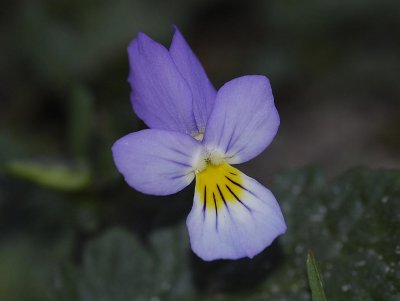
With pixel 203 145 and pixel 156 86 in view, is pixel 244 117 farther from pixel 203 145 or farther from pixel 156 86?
pixel 156 86

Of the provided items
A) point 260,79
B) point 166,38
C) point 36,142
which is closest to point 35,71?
point 36,142

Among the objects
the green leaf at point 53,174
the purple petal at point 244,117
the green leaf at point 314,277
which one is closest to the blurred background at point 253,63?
the green leaf at point 53,174

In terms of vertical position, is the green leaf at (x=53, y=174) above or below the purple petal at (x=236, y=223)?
below

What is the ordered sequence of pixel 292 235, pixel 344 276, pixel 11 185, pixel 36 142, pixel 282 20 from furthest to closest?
1. pixel 282 20
2. pixel 36 142
3. pixel 11 185
4. pixel 292 235
5. pixel 344 276

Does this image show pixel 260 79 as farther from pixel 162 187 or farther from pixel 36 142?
pixel 36 142

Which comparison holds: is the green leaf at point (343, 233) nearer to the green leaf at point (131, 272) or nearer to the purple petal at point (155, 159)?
the green leaf at point (131, 272)

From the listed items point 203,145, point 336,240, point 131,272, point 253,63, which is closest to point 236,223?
point 203,145
